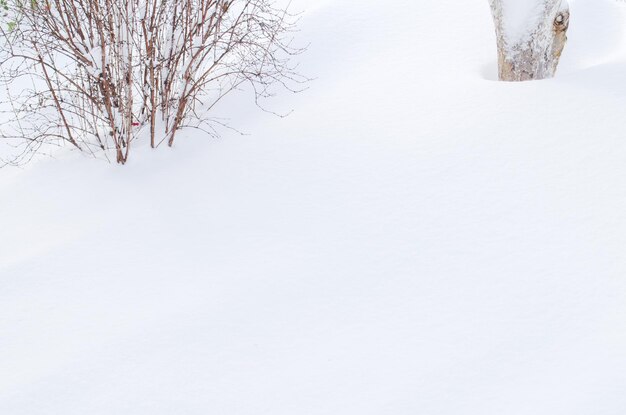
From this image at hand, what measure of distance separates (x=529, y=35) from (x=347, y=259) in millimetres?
1974

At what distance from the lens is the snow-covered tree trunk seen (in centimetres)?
420

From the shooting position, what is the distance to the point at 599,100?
385 cm

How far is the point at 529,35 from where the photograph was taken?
14.0 ft

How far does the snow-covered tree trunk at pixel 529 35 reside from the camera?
4.20m

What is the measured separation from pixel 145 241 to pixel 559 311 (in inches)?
82.3

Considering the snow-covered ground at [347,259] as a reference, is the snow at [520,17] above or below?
above

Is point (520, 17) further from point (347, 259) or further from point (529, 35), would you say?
point (347, 259)

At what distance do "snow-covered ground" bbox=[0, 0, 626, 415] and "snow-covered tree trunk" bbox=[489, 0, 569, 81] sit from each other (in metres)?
0.23

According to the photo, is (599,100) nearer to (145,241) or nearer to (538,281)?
(538,281)

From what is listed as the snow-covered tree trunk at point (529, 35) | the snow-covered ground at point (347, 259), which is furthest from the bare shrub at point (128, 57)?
the snow-covered tree trunk at point (529, 35)

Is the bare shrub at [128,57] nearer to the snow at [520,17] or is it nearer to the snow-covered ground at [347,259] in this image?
the snow-covered ground at [347,259]

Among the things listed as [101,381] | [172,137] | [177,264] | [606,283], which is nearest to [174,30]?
[172,137]

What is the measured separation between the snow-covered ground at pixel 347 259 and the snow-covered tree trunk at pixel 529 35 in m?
0.23

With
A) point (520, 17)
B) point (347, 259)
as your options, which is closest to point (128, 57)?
point (347, 259)
